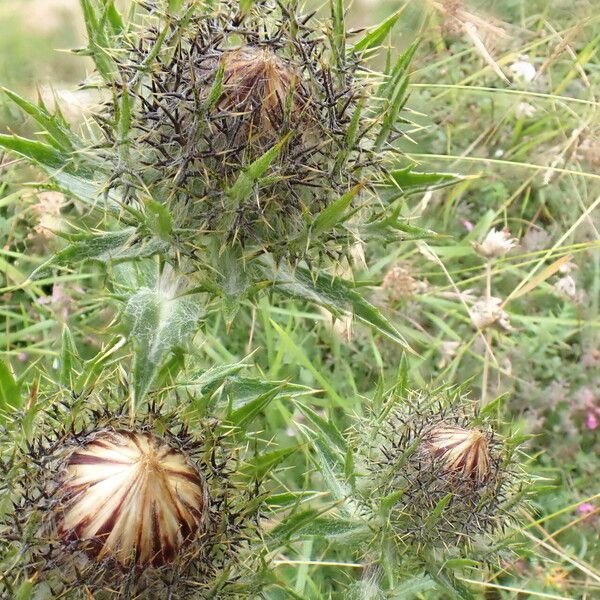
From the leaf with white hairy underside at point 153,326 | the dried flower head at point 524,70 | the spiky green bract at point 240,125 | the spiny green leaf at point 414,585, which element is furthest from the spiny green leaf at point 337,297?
the dried flower head at point 524,70

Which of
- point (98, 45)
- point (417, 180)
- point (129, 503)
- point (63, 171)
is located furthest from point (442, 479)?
point (98, 45)

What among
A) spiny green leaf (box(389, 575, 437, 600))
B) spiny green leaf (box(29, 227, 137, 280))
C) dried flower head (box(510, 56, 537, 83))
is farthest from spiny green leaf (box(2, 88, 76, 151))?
dried flower head (box(510, 56, 537, 83))

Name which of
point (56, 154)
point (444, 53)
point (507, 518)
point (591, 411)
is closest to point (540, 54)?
point (444, 53)

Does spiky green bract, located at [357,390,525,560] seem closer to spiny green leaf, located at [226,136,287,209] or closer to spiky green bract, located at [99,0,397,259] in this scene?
spiky green bract, located at [99,0,397,259]

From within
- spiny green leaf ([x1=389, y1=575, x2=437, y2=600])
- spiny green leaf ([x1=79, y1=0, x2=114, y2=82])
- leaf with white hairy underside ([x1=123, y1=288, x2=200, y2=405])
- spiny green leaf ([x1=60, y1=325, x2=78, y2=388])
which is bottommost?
spiny green leaf ([x1=389, y1=575, x2=437, y2=600])

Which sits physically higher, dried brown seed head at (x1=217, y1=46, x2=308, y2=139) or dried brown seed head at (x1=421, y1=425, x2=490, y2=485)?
dried brown seed head at (x1=217, y1=46, x2=308, y2=139)
